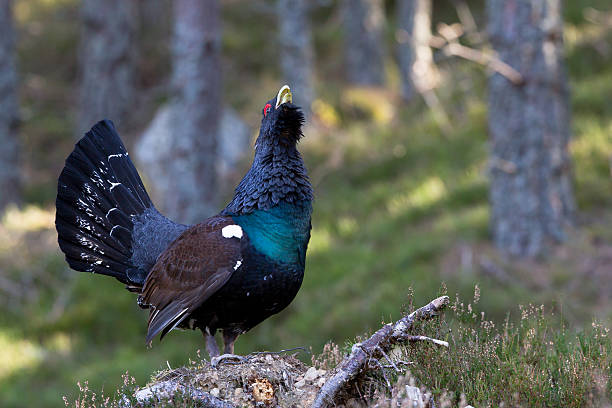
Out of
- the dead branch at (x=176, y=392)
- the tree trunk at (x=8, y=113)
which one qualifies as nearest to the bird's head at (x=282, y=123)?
the dead branch at (x=176, y=392)

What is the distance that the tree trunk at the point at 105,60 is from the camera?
46.5 ft

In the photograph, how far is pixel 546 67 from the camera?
26.1ft

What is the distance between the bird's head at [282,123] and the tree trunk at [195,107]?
4.97 m

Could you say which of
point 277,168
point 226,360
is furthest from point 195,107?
point 226,360

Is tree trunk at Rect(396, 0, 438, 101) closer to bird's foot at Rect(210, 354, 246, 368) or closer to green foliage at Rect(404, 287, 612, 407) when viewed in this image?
green foliage at Rect(404, 287, 612, 407)

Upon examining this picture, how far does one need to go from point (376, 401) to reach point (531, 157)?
5053mm

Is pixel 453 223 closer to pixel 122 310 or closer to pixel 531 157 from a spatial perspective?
pixel 531 157

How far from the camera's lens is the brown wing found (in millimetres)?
4398

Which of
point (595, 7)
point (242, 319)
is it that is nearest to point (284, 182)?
point (242, 319)

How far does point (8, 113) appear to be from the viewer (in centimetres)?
1277

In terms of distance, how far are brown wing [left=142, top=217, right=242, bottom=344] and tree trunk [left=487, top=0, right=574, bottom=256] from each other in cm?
450

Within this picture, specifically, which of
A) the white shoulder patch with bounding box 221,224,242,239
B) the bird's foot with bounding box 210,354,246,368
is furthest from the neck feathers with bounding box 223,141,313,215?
the bird's foot with bounding box 210,354,246,368

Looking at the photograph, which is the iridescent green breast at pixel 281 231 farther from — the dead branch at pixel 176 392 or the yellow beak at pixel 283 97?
the dead branch at pixel 176 392

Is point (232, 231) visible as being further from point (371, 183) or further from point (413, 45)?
point (413, 45)
